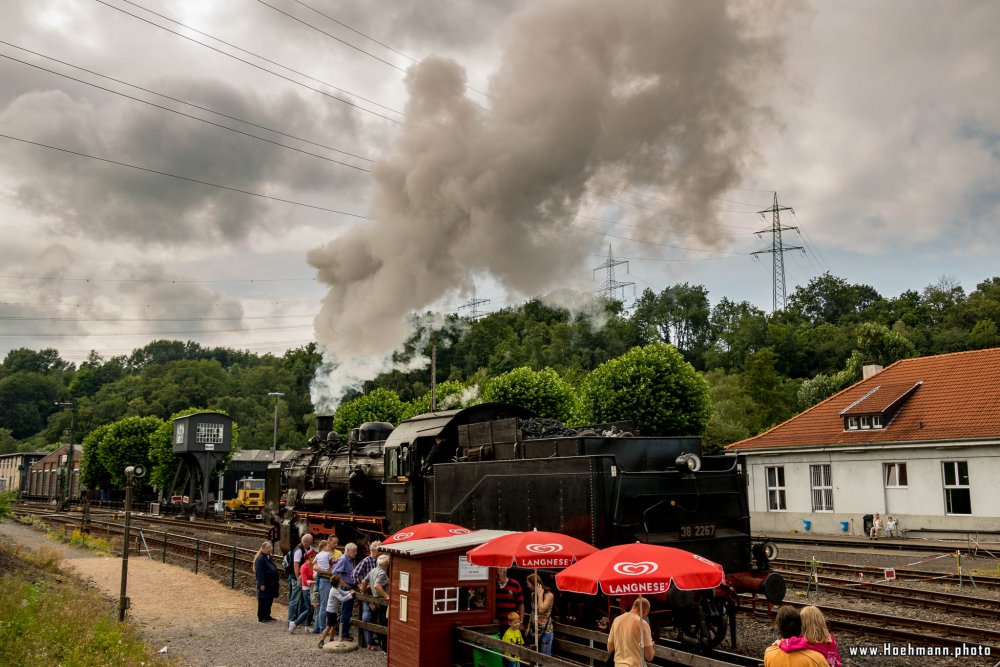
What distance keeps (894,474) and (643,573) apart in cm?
2445

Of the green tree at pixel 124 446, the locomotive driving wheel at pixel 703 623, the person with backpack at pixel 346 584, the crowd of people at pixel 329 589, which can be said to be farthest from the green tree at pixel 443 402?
the green tree at pixel 124 446

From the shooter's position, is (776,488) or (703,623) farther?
(776,488)

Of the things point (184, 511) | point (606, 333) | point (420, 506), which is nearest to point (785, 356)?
point (606, 333)

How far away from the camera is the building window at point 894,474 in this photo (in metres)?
26.8

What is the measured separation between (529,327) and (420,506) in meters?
65.1

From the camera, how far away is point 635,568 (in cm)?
690

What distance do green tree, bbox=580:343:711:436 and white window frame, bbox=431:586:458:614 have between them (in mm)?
23993

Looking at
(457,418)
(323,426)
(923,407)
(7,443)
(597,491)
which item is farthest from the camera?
(7,443)

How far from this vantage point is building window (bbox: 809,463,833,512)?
2925 cm

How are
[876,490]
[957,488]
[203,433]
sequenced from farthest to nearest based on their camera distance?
1. [203,433]
2. [876,490]
3. [957,488]

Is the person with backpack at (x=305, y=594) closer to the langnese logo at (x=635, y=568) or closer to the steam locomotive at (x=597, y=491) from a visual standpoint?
the steam locomotive at (x=597, y=491)

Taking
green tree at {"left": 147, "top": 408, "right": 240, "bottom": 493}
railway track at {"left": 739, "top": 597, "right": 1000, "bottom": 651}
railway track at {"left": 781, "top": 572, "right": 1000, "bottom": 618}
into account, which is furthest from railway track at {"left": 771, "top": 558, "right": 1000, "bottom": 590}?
green tree at {"left": 147, "top": 408, "right": 240, "bottom": 493}

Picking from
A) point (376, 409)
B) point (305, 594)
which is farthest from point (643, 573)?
point (376, 409)

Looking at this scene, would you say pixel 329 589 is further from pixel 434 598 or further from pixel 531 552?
pixel 531 552
